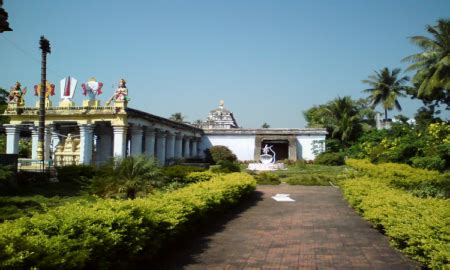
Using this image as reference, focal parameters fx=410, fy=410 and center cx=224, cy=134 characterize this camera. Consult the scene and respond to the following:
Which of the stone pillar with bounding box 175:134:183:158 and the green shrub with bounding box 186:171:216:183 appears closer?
the green shrub with bounding box 186:171:216:183

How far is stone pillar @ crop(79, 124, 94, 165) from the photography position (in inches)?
904

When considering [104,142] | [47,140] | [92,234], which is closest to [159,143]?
[104,142]

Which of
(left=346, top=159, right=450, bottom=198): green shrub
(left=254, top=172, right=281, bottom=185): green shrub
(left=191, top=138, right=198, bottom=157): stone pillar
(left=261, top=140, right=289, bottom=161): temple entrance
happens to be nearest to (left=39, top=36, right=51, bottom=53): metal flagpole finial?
(left=254, top=172, right=281, bottom=185): green shrub

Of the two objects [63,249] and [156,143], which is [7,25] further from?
[156,143]

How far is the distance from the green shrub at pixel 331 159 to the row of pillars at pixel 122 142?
11.7 meters

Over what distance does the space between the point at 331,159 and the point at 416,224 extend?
29.4 m

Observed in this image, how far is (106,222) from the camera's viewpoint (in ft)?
16.3

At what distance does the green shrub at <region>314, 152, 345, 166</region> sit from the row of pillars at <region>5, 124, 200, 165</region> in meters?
11.7

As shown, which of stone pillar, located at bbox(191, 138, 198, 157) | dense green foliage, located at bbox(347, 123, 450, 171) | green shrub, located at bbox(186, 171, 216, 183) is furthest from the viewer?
stone pillar, located at bbox(191, 138, 198, 157)

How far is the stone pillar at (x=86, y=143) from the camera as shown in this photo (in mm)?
22953

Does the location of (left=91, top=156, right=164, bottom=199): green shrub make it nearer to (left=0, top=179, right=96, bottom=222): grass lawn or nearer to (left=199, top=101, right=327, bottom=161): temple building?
(left=0, top=179, right=96, bottom=222): grass lawn

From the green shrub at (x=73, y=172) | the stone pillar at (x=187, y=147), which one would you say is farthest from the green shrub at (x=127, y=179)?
the stone pillar at (x=187, y=147)

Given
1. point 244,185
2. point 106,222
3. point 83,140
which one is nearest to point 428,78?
point 244,185

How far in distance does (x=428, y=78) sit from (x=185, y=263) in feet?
→ 86.4
